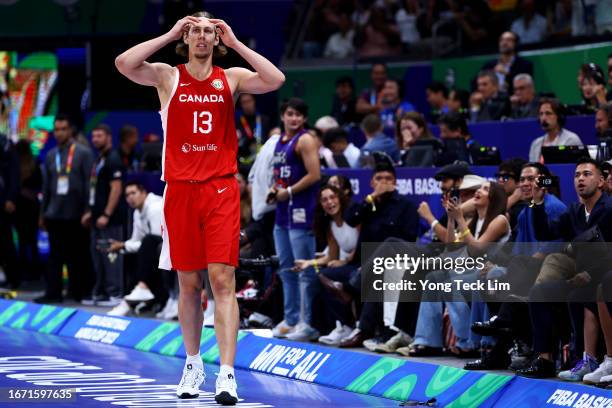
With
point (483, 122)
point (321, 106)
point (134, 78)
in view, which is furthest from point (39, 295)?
Result: point (134, 78)

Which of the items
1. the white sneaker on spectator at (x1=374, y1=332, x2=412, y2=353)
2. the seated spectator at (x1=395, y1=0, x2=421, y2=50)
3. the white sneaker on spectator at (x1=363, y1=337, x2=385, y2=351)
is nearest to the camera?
the white sneaker on spectator at (x1=374, y1=332, x2=412, y2=353)

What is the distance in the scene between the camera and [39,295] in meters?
16.8

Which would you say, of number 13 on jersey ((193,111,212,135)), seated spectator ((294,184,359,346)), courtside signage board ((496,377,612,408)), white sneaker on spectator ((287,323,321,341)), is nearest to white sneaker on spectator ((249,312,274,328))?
white sneaker on spectator ((287,323,321,341))

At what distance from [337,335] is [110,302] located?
15.6 feet

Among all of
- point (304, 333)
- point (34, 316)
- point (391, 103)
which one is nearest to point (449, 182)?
point (304, 333)

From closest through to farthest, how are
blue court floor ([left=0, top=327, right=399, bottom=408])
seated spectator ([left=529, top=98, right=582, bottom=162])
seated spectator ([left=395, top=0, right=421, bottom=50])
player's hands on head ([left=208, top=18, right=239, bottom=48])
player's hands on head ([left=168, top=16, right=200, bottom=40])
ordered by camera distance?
player's hands on head ([left=168, top=16, right=200, bottom=40]) → player's hands on head ([left=208, top=18, right=239, bottom=48]) → blue court floor ([left=0, top=327, right=399, bottom=408]) → seated spectator ([left=529, top=98, right=582, bottom=162]) → seated spectator ([left=395, top=0, right=421, bottom=50])

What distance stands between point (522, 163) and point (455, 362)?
1.69 meters

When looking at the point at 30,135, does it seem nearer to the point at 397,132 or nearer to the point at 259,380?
the point at 397,132

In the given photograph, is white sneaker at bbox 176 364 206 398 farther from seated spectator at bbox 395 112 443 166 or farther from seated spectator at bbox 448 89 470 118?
seated spectator at bbox 448 89 470 118

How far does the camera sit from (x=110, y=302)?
15.3 m

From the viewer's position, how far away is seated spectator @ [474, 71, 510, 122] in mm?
13609

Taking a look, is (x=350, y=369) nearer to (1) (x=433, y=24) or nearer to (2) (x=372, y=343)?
(2) (x=372, y=343)

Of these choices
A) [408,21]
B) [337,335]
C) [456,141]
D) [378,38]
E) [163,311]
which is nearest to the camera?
[337,335]

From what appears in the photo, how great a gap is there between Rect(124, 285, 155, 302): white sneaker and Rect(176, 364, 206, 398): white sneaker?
5.46m
